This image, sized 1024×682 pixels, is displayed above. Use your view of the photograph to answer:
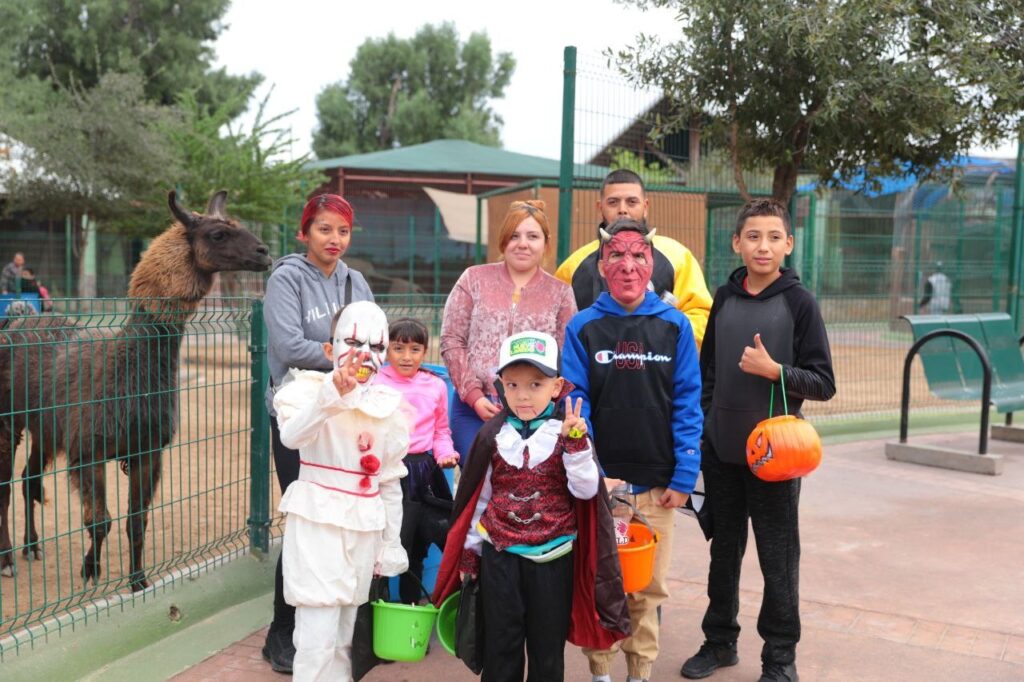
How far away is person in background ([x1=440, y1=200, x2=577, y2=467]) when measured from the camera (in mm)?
4164

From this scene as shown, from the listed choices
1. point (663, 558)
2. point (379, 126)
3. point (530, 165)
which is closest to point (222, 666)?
point (663, 558)

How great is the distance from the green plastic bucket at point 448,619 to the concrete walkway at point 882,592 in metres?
0.70

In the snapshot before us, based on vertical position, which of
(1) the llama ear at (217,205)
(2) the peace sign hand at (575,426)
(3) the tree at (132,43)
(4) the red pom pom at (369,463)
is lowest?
(4) the red pom pom at (369,463)

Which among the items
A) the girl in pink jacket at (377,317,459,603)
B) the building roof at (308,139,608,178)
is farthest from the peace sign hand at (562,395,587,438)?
the building roof at (308,139,608,178)

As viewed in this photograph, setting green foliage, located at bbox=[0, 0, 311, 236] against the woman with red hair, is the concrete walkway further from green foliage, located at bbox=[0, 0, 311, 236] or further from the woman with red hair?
green foliage, located at bbox=[0, 0, 311, 236]

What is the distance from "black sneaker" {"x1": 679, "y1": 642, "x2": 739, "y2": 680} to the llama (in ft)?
8.16

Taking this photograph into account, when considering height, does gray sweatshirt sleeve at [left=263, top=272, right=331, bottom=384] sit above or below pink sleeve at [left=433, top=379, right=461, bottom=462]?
above

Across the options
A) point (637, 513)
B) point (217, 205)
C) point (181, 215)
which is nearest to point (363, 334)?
point (637, 513)

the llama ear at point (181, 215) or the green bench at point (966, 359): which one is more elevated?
the llama ear at point (181, 215)

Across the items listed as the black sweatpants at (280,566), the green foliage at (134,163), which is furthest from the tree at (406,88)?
the black sweatpants at (280,566)

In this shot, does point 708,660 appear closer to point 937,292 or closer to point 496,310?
point 496,310

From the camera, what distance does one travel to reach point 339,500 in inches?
134

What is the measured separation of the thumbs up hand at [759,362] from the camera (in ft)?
12.4

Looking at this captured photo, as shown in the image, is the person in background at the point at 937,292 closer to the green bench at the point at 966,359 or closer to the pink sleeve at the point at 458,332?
the green bench at the point at 966,359
